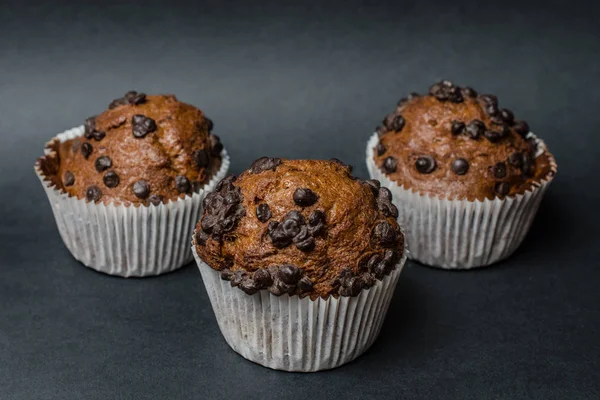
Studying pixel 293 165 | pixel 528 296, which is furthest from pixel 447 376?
pixel 293 165

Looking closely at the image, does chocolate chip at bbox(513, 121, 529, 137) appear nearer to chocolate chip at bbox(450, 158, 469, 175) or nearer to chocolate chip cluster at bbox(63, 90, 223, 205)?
chocolate chip at bbox(450, 158, 469, 175)

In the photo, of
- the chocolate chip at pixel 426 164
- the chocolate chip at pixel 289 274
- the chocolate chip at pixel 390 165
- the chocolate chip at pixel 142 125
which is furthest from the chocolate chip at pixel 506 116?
the chocolate chip at pixel 142 125

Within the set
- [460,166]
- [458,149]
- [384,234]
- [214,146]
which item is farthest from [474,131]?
[214,146]

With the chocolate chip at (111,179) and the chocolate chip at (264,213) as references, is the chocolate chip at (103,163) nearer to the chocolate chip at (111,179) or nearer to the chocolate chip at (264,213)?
the chocolate chip at (111,179)

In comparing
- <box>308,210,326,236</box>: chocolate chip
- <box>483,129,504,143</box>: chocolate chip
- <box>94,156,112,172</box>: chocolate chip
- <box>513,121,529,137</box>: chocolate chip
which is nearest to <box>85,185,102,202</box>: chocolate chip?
<box>94,156,112,172</box>: chocolate chip

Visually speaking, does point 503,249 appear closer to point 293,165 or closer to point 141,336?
point 293,165

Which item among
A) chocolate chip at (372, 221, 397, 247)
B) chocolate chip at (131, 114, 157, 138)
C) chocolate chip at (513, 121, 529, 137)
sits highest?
chocolate chip at (513, 121, 529, 137)
